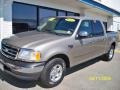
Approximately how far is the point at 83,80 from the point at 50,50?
5.58ft

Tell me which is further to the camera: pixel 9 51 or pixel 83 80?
pixel 83 80

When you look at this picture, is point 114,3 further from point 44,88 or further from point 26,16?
point 44,88

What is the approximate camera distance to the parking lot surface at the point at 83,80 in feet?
15.7

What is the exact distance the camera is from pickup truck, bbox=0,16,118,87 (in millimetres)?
4145

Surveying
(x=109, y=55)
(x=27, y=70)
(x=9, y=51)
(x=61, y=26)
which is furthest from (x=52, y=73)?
(x=109, y=55)

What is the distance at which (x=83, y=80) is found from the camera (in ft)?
17.8

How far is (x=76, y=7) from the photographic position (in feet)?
44.9

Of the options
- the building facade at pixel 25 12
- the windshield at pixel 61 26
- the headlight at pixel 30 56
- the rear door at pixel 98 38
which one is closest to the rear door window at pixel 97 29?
the rear door at pixel 98 38

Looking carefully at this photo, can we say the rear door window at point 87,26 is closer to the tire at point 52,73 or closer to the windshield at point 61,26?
the windshield at point 61,26

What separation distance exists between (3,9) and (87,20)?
4275mm

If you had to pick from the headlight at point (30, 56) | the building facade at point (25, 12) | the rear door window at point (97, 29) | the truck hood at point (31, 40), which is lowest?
the headlight at point (30, 56)

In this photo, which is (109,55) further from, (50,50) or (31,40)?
(31,40)

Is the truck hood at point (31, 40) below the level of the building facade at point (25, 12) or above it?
below

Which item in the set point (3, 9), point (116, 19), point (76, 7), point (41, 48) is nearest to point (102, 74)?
point (41, 48)
